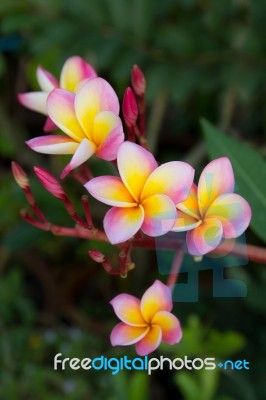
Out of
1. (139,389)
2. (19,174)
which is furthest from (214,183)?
(139,389)

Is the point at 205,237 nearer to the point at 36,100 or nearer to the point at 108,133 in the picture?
the point at 108,133

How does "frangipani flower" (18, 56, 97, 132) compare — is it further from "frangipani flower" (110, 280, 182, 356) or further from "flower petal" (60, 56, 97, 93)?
"frangipani flower" (110, 280, 182, 356)

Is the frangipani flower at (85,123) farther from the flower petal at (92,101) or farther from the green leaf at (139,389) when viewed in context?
the green leaf at (139,389)

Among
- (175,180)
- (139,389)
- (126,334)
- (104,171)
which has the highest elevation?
(175,180)

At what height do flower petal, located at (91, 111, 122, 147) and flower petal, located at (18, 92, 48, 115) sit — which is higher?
flower petal, located at (91, 111, 122, 147)

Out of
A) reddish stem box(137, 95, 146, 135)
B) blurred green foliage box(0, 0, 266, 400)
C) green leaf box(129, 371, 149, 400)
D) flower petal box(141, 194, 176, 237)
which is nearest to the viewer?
flower petal box(141, 194, 176, 237)

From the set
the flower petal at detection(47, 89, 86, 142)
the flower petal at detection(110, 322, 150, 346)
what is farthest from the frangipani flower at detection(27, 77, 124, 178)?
the flower petal at detection(110, 322, 150, 346)
